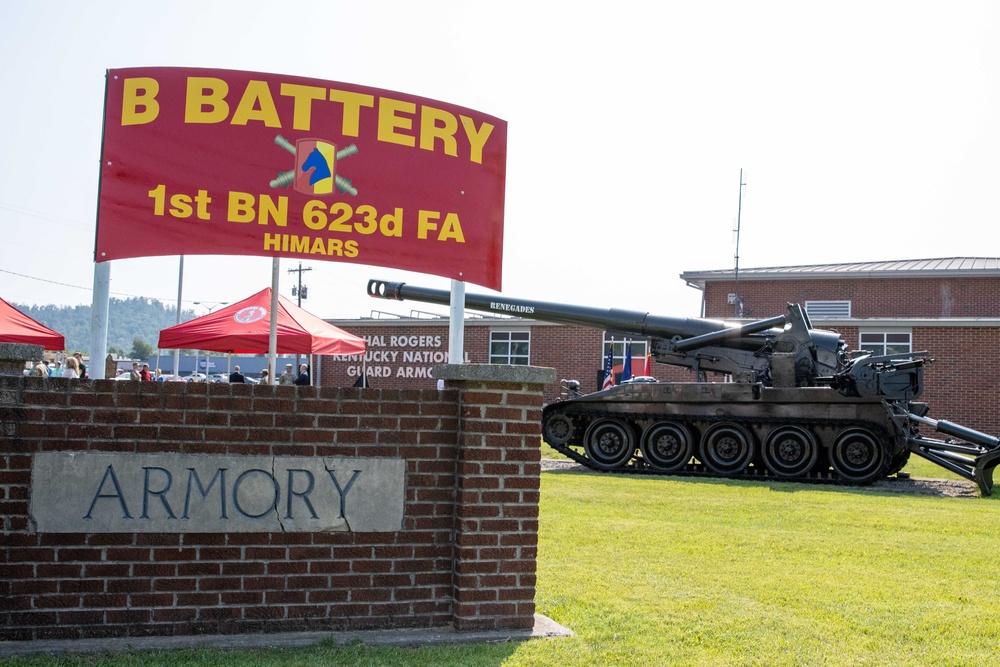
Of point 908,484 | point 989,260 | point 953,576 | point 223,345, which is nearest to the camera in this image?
point 953,576

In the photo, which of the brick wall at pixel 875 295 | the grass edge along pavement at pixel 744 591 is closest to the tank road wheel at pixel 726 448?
the grass edge along pavement at pixel 744 591

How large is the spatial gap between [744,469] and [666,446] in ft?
4.29

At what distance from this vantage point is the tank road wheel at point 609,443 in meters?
17.3

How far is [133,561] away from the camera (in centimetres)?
507

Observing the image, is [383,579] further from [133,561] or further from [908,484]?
[908,484]

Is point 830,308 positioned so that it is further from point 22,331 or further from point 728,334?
point 22,331

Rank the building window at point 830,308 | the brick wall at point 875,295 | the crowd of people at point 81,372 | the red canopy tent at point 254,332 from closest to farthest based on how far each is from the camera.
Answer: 1. the red canopy tent at point 254,332
2. the crowd of people at point 81,372
3. the brick wall at point 875,295
4. the building window at point 830,308

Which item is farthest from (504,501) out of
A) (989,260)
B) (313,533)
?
(989,260)

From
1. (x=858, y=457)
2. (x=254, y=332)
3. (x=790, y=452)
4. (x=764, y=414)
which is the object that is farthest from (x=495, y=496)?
(x=858, y=457)

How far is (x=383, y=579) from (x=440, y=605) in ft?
1.13

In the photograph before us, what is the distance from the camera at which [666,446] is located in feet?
55.8

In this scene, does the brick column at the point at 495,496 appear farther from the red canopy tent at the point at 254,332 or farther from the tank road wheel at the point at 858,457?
the tank road wheel at the point at 858,457

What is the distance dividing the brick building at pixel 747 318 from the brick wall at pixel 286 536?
83.8 feet

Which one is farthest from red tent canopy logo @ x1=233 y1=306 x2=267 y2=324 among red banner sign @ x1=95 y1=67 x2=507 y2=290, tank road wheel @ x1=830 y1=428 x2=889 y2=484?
tank road wheel @ x1=830 y1=428 x2=889 y2=484
